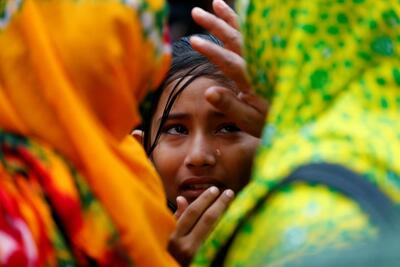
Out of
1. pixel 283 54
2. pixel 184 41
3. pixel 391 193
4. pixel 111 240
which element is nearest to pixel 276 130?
pixel 283 54

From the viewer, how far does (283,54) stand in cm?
153

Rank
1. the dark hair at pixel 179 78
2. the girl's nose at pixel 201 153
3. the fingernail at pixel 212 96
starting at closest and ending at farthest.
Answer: the fingernail at pixel 212 96
the girl's nose at pixel 201 153
the dark hair at pixel 179 78

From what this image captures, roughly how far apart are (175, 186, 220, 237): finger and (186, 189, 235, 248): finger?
14mm

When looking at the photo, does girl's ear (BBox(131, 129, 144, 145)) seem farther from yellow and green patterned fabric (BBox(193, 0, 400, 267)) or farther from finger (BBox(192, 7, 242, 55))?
yellow and green patterned fabric (BBox(193, 0, 400, 267))

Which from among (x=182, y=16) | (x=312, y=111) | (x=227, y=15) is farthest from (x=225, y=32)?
(x=182, y=16)

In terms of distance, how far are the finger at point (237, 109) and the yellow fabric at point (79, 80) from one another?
0.55 m

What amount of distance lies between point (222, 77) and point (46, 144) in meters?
1.04

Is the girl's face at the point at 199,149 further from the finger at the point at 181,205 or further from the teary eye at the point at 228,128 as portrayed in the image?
the finger at the point at 181,205

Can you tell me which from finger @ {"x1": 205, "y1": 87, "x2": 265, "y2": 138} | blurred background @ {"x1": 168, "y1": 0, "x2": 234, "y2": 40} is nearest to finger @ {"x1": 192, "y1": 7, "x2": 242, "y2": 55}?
finger @ {"x1": 205, "y1": 87, "x2": 265, "y2": 138}

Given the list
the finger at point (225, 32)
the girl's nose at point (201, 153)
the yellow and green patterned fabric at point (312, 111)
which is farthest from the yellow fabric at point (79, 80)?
the girl's nose at point (201, 153)

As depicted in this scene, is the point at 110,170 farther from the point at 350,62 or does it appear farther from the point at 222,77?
the point at 222,77

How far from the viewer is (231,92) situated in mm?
2033

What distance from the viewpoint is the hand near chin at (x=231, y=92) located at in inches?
77.7

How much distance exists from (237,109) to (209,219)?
0.82ft
